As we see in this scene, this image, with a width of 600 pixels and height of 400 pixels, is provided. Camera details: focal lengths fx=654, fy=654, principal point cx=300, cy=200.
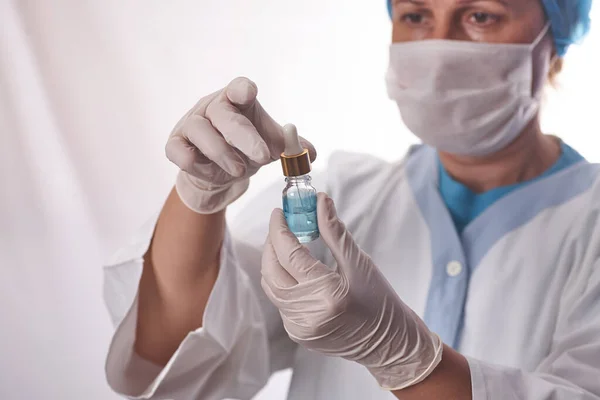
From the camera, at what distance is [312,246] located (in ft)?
3.80

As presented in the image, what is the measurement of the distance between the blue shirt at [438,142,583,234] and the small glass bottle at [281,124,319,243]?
0.45 metres

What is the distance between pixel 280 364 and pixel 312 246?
0.88ft

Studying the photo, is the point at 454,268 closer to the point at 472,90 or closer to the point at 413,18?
the point at 472,90

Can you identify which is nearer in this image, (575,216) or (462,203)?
(575,216)

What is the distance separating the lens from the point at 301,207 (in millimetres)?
820

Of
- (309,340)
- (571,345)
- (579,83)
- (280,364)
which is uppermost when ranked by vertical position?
(579,83)

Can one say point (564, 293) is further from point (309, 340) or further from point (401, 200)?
point (309, 340)

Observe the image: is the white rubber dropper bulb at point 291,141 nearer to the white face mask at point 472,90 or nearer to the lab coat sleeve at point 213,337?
the lab coat sleeve at point 213,337

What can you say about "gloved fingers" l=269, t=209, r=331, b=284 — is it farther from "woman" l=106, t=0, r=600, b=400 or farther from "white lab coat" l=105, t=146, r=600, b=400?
"white lab coat" l=105, t=146, r=600, b=400

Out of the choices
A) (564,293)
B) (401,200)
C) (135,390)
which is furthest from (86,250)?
(564,293)

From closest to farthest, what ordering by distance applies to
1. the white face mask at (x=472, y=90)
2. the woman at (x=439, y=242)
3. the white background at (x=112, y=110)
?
the woman at (x=439, y=242) → the white face mask at (x=472, y=90) → the white background at (x=112, y=110)

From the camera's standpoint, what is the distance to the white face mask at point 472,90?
1.12 m

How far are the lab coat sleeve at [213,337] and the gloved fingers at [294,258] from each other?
10.4 inches

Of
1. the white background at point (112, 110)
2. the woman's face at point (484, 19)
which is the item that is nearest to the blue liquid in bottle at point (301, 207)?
the woman's face at point (484, 19)
